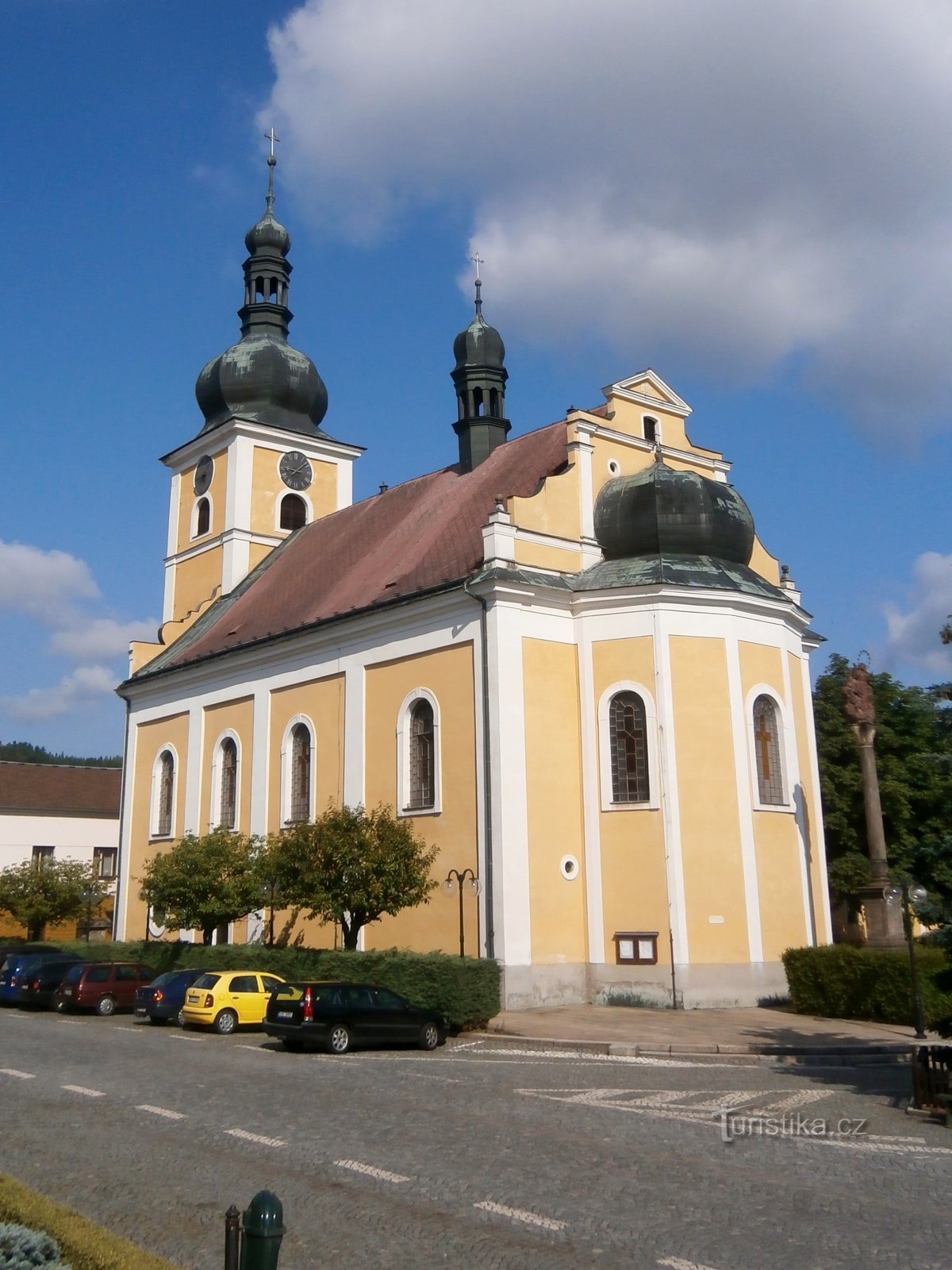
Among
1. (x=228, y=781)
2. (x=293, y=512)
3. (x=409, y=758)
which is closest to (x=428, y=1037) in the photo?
(x=409, y=758)

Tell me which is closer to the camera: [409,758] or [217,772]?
[409,758]

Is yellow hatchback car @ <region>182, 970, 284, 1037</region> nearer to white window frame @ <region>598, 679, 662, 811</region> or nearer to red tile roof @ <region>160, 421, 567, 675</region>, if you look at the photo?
white window frame @ <region>598, 679, 662, 811</region>

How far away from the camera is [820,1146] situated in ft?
35.9

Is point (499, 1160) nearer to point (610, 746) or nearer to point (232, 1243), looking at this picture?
point (232, 1243)

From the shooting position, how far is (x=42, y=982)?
27.3m

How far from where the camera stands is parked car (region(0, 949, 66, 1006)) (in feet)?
91.9

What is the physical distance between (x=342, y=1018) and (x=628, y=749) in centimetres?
989

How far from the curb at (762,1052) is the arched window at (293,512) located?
2615 cm

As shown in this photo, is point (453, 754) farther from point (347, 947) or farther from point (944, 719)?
point (944, 719)

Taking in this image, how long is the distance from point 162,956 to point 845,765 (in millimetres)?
19995

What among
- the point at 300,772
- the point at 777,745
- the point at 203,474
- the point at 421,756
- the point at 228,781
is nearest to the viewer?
the point at 777,745

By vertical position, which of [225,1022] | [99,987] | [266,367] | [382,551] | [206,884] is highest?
[266,367]

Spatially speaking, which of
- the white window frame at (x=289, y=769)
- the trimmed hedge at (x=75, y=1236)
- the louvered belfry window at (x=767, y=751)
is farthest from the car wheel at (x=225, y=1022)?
the trimmed hedge at (x=75, y=1236)

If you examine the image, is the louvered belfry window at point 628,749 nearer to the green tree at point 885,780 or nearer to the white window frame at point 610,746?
the white window frame at point 610,746
